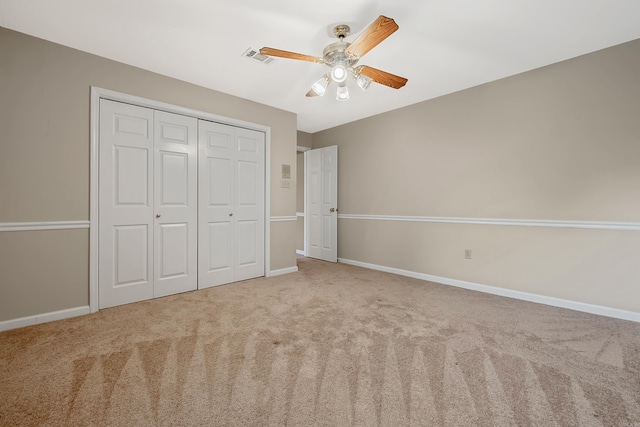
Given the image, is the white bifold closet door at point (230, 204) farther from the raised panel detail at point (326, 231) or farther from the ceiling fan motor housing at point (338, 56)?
the ceiling fan motor housing at point (338, 56)

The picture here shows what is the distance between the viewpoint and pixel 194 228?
3.39 meters

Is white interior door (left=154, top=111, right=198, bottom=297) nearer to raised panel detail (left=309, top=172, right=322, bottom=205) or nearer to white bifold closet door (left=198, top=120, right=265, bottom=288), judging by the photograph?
white bifold closet door (left=198, top=120, right=265, bottom=288)

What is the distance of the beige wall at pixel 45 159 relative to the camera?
233 cm

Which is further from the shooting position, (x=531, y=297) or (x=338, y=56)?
(x=531, y=297)

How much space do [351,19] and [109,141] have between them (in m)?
2.61

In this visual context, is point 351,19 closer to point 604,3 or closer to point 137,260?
point 604,3

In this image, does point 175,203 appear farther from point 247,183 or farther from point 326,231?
point 326,231

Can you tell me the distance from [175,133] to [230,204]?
107cm

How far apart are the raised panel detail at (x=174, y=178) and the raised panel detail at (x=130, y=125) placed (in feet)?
0.97

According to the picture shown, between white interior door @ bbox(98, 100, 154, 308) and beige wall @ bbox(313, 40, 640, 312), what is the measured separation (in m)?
3.27

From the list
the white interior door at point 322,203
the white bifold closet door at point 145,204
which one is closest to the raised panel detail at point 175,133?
the white bifold closet door at point 145,204

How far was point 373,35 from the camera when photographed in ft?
6.30

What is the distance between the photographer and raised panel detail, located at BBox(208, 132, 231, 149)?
3.52 m

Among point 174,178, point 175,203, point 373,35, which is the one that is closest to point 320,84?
point 373,35
